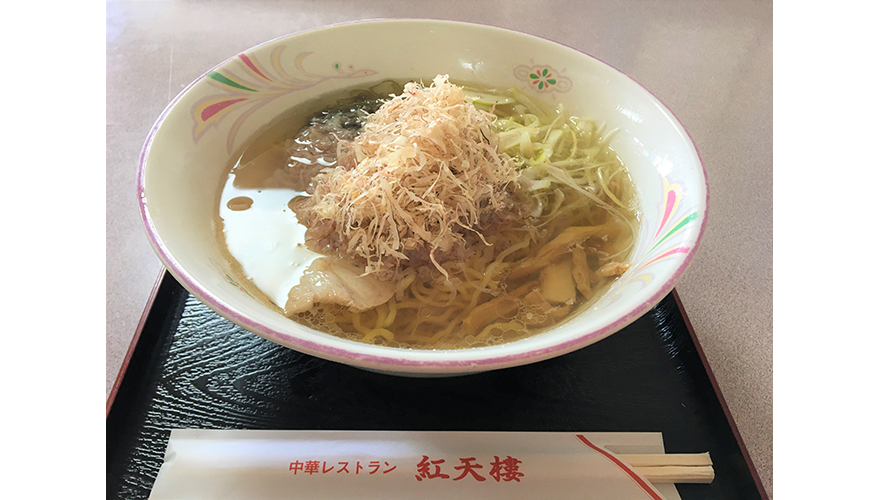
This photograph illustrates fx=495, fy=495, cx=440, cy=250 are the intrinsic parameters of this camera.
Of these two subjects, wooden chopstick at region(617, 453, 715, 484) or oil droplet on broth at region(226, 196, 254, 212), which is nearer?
wooden chopstick at region(617, 453, 715, 484)

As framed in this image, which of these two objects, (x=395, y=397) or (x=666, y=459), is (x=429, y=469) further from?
(x=666, y=459)

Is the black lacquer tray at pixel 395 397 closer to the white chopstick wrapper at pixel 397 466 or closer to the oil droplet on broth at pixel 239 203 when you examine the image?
the white chopstick wrapper at pixel 397 466

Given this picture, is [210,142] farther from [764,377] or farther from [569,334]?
[764,377]

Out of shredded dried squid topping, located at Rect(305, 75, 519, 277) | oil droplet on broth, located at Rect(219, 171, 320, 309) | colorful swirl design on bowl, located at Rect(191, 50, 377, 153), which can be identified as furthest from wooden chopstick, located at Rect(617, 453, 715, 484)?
colorful swirl design on bowl, located at Rect(191, 50, 377, 153)

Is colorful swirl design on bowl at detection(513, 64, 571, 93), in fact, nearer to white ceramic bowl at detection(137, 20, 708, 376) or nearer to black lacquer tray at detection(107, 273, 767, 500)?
white ceramic bowl at detection(137, 20, 708, 376)

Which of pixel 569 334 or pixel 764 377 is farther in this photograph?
pixel 764 377

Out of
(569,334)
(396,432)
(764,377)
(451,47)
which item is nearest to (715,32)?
(451,47)
